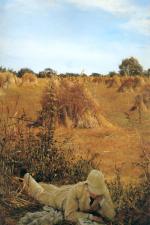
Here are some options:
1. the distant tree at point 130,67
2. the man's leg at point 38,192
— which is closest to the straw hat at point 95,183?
the man's leg at point 38,192

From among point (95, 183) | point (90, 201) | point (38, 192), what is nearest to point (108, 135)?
point (38, 192)

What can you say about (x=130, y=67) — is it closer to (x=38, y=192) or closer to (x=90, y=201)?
(x=38, y=192)

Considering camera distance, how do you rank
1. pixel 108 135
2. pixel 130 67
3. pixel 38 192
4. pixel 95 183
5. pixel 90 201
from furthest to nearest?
pixel 130 67
pixel 108 135
pixel 38 192
pixel 90 201
pixel 95 183

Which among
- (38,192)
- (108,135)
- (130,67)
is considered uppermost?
(130,67)

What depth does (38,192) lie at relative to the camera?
962 cm

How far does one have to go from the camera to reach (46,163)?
11219mm

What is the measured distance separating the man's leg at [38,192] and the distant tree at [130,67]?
33195 mm

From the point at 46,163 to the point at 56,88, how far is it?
28.2ft

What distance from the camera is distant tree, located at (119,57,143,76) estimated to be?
43094 millimetres

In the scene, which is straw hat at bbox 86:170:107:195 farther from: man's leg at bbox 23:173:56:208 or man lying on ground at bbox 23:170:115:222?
man's leg at bbox 23:173:56:208

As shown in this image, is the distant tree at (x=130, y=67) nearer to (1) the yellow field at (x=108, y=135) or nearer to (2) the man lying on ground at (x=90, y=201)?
(1) the yellow field at (x=108, y=135)

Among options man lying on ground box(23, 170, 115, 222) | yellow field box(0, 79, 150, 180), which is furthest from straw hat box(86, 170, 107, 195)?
yellow field box(0, 79, 150, 180)

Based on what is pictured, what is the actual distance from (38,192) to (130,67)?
114 ft

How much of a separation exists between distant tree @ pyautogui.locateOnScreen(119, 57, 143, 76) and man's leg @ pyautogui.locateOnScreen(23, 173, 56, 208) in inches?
1307
